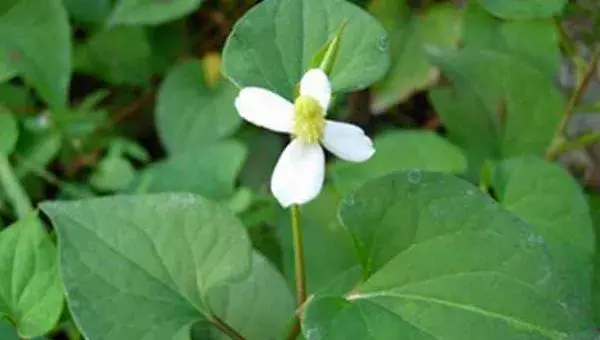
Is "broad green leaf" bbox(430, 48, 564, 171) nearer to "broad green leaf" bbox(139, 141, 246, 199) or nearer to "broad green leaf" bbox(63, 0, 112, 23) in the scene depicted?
"broad green leaf" bbox(139, 141, 246, 199)

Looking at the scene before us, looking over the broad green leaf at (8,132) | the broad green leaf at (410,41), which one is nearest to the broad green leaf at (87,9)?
the broad green leaf at (8,132)

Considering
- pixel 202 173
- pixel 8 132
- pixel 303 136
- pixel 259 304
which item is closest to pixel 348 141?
pixel 303 136

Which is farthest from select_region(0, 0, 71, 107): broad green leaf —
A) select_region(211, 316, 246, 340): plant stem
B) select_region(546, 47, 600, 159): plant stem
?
select_region(546, 47, 600, 159): plant stem

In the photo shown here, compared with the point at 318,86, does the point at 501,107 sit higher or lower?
lower

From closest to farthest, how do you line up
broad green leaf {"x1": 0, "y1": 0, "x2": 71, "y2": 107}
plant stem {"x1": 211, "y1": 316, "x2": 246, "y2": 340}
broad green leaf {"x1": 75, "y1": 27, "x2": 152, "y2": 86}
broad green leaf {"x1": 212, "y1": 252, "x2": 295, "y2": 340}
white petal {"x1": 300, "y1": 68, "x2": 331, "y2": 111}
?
white petal {"x1": 300, "y1": 68, "x2": 331, "y2": 111} → plant stem {"x1": 211, "y1": 316, "x2": 246, "y2": 340} → broad green leaf {"x1": 212, "y1": 252, "x2": 295, "y2": 340} → broad green leaf {"x1": 0, "y1": 0, "x2": 71, "y2": 107} → broad green leaf {"x1": 75, "y1": 27, "x2": 152, "y2": 86}

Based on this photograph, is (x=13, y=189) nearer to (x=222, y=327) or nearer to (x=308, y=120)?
(x=222, y=327)

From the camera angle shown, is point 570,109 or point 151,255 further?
point 570,109

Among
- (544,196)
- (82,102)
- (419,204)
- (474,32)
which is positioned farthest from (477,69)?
(82,102)
